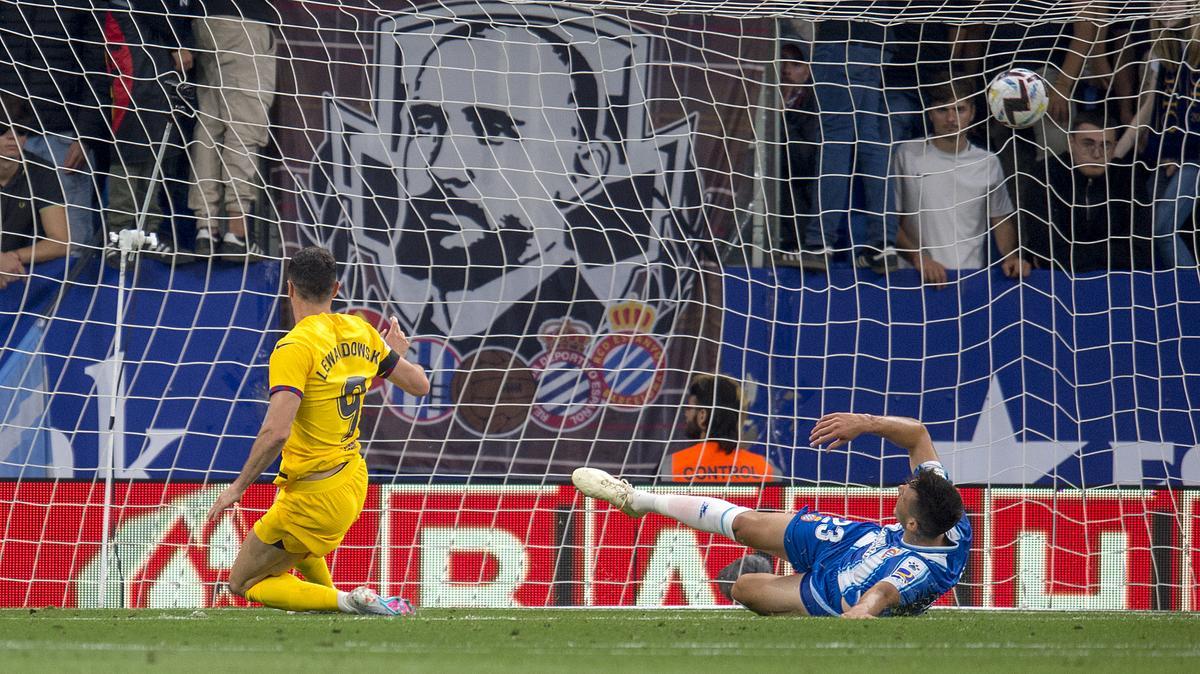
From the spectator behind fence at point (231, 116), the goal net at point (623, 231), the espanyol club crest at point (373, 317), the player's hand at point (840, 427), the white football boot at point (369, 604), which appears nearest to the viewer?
the white football boot at point (369, 604)

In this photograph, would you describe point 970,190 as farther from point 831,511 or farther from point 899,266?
point 831,511

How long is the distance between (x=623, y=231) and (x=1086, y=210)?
271 cm

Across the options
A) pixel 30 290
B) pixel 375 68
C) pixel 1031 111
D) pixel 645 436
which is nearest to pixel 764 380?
pixel 645 436

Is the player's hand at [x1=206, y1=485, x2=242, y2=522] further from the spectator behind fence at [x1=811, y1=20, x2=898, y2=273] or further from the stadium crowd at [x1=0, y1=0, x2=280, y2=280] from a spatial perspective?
the spectator behind fence at [x1=811, y1=20, x2=898, y2=273]

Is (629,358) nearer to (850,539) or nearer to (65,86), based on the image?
(850,539)

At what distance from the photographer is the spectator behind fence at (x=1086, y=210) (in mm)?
8516

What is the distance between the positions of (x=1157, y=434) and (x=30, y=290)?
6.16 metres

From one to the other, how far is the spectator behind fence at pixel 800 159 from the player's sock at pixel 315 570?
3.69 meters

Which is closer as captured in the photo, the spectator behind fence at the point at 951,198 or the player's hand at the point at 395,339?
the player's hand at the point at 395,339

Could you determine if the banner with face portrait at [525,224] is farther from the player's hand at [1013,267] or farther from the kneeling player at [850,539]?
the kneeling player at [850,539]

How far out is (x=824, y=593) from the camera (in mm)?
5516

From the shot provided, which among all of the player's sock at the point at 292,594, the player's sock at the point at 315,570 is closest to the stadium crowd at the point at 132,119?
the player's sock at the point at 315,570

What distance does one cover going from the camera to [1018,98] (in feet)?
25.3

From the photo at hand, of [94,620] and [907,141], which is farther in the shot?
[907,141]
